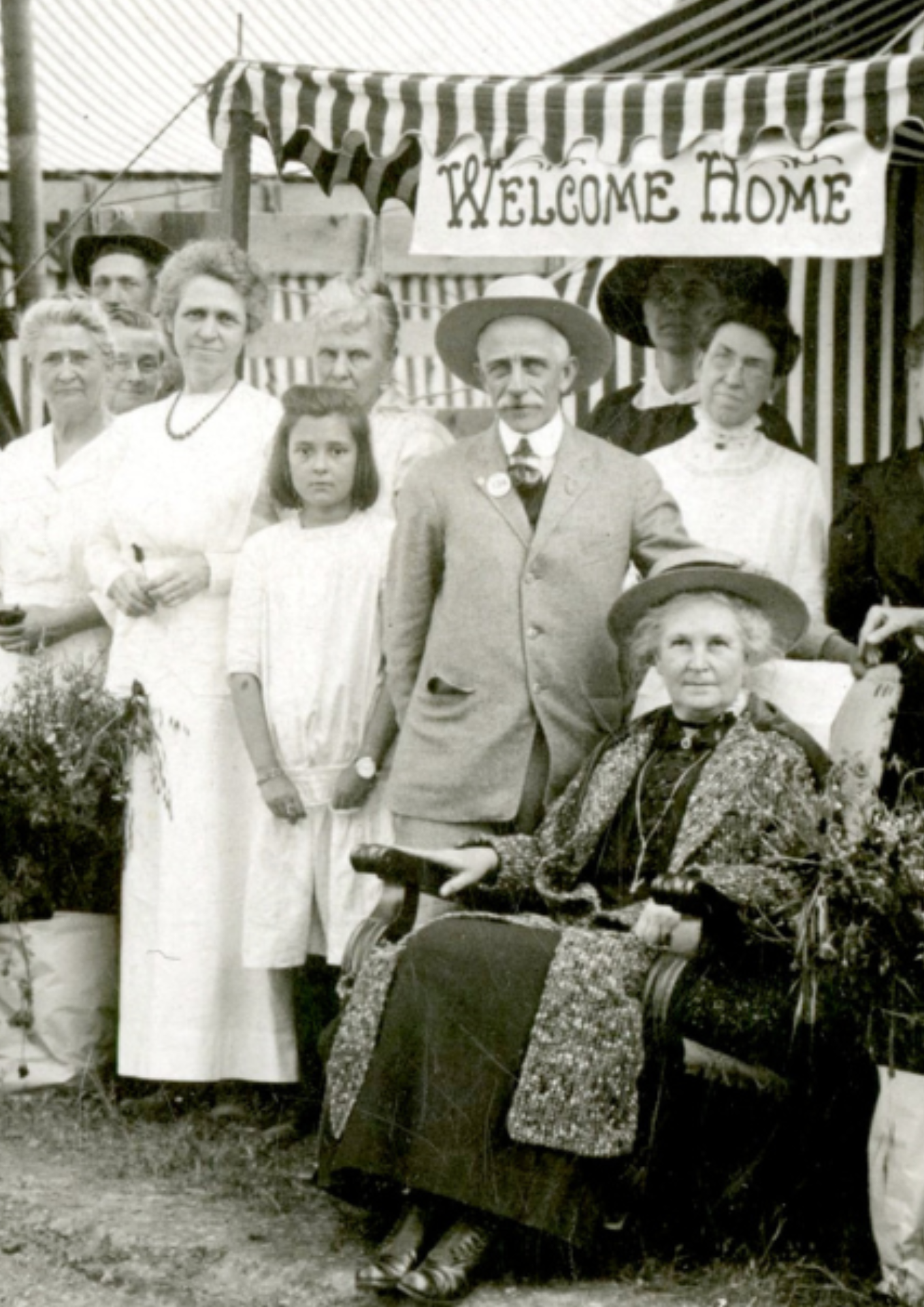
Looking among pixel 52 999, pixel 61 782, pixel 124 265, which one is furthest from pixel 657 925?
pixel 124 265

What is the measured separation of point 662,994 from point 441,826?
1.00 metres

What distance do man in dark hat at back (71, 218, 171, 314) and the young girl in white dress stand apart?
1983mm

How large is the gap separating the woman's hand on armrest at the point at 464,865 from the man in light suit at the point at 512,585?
21 centimetres

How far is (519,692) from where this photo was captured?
16.9 feet

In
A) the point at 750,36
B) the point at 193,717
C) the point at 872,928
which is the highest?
the point at 750,36

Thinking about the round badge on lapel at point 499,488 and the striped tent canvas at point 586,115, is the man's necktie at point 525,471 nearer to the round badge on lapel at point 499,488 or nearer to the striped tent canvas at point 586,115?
the round badge on lapel at point 499,488

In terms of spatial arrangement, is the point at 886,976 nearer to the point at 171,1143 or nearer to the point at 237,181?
the point at 171,1143

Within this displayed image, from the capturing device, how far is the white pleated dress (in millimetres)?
5516

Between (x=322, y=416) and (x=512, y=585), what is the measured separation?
76 centimetres

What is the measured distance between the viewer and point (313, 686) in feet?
18.1

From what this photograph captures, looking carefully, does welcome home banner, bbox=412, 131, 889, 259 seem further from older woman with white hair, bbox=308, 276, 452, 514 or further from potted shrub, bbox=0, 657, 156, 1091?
potted shrub, bbox=0, 657, 156, 1091

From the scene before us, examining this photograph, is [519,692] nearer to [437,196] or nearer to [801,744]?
[801,744]

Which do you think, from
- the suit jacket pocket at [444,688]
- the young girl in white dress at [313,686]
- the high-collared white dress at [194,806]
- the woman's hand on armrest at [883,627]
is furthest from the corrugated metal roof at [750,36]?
the suit jacket pocket at [444,688]

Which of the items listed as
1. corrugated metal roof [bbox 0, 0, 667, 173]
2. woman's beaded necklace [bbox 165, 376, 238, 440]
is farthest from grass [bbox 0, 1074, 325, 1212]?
corrugated metal roof [bbox 0, 0, 667, 173]
